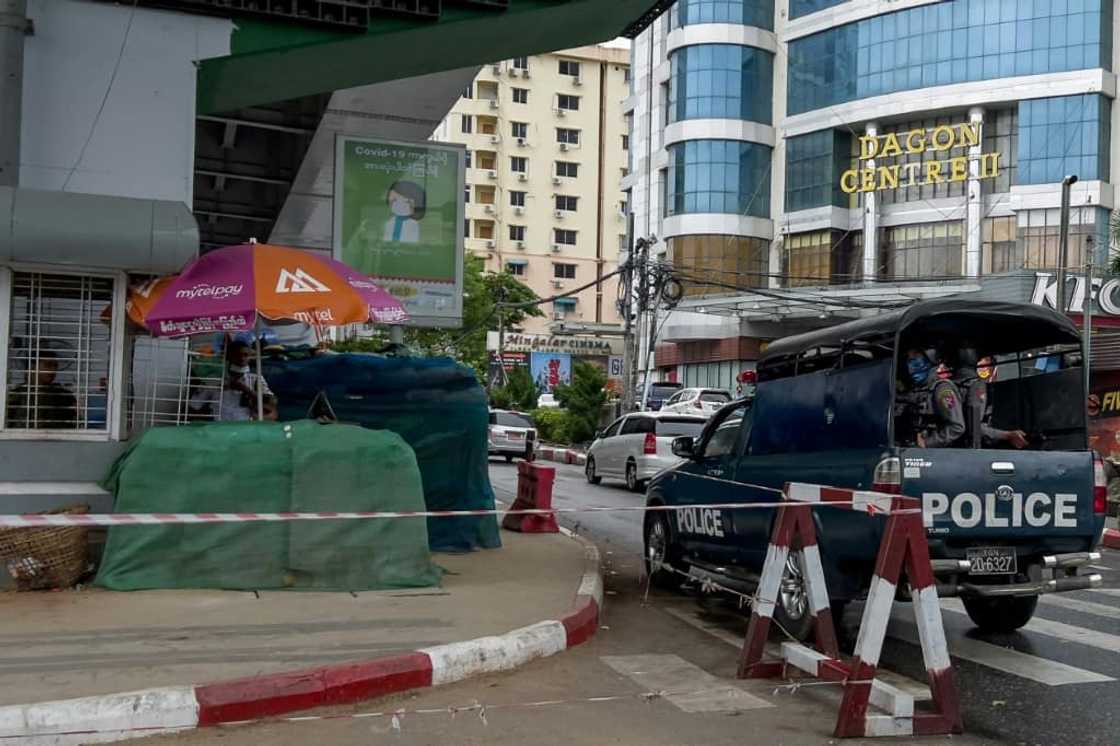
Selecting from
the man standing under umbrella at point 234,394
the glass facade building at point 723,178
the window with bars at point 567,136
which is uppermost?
the window with bars at point 567,136

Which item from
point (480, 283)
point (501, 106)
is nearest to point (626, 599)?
point (480, 283)

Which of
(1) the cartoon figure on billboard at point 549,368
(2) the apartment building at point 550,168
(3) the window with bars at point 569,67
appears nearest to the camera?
(1) the cartoon figure on billboard at point 549,368

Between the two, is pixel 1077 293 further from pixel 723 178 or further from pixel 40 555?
pixel 40 555

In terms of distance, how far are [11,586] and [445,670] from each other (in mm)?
3880

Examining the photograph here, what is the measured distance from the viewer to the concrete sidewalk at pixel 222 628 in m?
6.28

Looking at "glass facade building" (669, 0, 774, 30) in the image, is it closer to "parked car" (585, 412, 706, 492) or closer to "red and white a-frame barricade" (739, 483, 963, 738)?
"parked car" (585, 412, 706, 492)

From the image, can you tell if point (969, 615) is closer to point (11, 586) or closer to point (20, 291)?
point (11, 586)

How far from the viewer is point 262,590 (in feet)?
29.3

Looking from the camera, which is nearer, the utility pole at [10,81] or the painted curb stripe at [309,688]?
the painted curb stripe at [309,688]

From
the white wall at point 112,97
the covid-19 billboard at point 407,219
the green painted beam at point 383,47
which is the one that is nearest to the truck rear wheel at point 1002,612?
the green painted beam at point 383,47

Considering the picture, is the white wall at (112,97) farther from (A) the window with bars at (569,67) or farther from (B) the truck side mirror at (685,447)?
(A) the window with bars at (569,67)

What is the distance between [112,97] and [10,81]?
0.93m

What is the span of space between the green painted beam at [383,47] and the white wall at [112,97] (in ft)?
1.17

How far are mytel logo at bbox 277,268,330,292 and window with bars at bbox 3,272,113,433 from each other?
1.40 m
